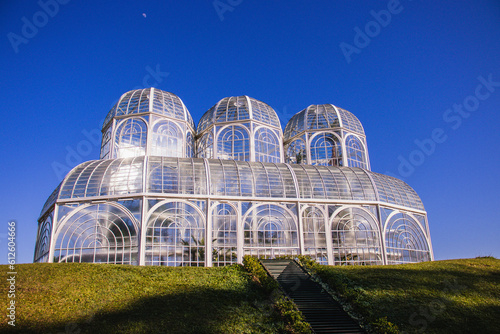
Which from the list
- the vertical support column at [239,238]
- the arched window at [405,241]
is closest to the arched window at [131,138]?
the vertical support column at [239,238]

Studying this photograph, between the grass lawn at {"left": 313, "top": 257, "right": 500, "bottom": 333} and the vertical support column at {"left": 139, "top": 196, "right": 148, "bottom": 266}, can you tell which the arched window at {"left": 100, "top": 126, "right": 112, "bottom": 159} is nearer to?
the vertical support column at {"left": 139, "top": 196, "right": 148, "bottom": 266}

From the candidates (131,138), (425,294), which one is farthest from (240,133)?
(425,294)

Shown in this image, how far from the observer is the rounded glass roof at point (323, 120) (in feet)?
140

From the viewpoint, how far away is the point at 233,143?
4019 centimetres

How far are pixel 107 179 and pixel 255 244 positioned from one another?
11.9 metres

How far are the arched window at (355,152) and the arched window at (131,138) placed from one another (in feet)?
68.8

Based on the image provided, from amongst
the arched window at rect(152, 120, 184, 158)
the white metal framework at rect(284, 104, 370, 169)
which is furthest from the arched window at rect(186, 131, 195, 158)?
the white metal framework at rect(284, 104, 370, 169)

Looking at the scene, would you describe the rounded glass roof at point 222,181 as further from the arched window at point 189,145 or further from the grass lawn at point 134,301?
the arched window at point 189,145

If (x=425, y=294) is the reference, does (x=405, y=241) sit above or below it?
above

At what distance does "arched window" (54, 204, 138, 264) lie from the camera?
87.1 ft

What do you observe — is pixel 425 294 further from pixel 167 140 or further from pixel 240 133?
pixel 167 140

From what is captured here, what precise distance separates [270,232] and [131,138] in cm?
1750

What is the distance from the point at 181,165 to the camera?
3038cm

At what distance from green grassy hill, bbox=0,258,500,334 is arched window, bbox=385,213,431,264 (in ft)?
23.3
